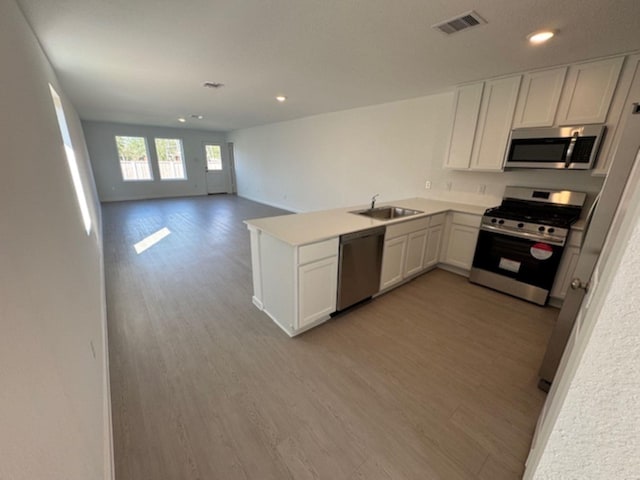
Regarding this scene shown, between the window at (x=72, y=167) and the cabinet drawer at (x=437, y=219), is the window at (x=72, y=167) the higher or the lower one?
the higher one

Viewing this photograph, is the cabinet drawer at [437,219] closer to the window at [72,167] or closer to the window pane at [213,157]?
the window at [72,167]

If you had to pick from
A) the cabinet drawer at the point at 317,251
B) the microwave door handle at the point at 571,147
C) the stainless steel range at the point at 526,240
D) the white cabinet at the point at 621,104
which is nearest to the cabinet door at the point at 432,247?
the stainless steel range at the point at 526,240

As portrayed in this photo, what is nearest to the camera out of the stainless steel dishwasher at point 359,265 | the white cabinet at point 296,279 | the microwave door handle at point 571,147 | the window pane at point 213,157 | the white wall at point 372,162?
the white cabinet at point 296,279

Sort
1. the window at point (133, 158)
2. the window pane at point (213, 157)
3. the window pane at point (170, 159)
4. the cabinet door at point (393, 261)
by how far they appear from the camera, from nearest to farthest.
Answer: the cabinet door at point (393, 261)
the window at point (133, 158)
the window pane at point (170, 159)
the window pane at point (213, 157)

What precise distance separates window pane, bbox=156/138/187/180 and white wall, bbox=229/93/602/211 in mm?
3281

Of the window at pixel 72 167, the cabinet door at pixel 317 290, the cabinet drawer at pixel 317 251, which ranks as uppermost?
the window at pixel 72 167

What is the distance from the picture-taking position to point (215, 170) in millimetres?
10062

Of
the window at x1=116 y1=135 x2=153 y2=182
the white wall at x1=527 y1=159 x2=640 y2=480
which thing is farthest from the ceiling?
the window at x1=116 y1=135 x2=153 y2=182

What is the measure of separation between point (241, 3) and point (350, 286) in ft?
8.00

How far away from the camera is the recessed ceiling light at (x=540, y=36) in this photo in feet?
6.66

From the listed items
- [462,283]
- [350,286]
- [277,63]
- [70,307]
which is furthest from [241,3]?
[462,283]

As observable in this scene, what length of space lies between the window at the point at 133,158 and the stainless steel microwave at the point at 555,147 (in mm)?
10092

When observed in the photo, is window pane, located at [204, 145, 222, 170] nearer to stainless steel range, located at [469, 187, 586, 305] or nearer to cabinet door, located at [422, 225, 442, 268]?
cabinet door, located at [422, 225, 442, 268]

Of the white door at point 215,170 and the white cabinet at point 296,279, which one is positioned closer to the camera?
the white cabinet at point 296,279
